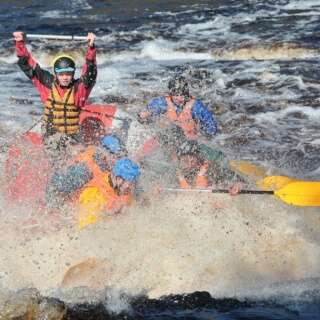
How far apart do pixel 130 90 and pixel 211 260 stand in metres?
6.27

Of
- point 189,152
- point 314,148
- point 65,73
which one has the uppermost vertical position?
point 65,73

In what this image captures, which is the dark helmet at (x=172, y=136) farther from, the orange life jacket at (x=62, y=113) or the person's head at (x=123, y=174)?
the person's head at (x=123, y=174)

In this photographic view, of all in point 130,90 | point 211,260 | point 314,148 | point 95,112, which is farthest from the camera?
point 130,90

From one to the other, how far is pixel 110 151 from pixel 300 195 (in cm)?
196

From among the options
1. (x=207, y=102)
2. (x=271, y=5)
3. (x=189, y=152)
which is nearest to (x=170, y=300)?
(x=189, y=152)

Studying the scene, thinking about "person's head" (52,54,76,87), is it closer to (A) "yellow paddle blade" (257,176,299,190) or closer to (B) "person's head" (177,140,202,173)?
(B) "person's head" (177,140,202,173)

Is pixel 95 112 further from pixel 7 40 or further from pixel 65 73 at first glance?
pixel 7 40

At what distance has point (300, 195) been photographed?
22.6 ft

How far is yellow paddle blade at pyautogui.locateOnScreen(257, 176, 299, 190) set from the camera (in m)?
7.11

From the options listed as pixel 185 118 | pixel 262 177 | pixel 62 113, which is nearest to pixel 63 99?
pixel 62 113

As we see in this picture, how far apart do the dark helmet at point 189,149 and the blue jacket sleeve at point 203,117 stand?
0.53m

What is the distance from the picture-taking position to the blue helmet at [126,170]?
632 centimetres

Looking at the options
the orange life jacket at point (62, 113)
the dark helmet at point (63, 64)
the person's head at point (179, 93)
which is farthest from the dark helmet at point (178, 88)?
the dark helmet at point (63, 64)

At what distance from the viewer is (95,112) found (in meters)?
7.67
